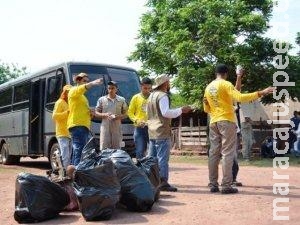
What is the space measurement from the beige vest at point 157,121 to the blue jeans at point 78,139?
114cm

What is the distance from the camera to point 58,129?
891cm

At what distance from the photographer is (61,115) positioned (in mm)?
8773

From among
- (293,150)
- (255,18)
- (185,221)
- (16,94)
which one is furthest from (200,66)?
(185,221)

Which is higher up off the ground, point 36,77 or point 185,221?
point 36,77

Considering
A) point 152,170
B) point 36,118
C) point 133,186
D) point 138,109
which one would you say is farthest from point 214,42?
point 133,186

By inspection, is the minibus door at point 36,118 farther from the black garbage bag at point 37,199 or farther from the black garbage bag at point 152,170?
the black garbage bag at point 37,199

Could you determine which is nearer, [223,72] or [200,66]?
[223,72]

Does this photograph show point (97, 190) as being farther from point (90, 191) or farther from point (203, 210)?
point (203, 210)

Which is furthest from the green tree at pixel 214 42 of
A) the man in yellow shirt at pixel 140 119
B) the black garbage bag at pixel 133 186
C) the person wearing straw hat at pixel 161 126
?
the black garbage bag at pixel 133 186

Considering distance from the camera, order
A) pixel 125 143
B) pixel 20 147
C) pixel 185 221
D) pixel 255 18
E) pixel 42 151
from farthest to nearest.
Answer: pixel 255 18 → pixel 20 147 → pixel 42 151 → pixel 125 143 → pixel 185 221

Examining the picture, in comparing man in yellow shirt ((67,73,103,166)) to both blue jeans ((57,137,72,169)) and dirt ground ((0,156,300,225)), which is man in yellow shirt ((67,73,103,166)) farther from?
dirt ground ((0,156,300,225))

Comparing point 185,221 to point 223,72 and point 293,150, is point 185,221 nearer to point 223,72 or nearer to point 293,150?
point 223,72

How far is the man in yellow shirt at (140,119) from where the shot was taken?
8484 mm

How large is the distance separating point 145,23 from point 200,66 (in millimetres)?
5536
